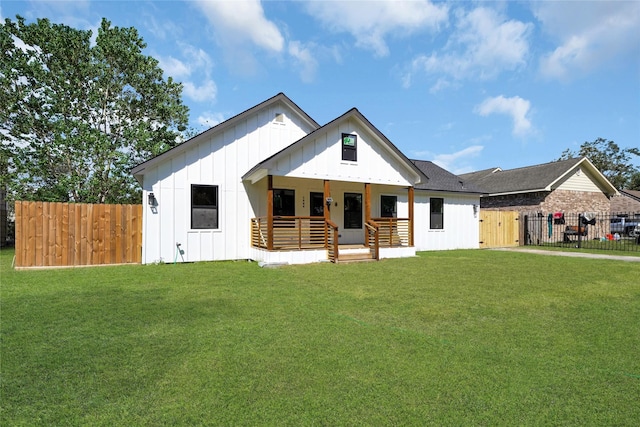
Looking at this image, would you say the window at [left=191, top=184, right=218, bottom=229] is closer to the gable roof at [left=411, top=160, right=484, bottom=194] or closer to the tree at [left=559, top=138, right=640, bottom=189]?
the gable roof at [left=411, top=160, right=484, bottom=194]

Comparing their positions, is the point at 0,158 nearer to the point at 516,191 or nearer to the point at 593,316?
the point at 593,316

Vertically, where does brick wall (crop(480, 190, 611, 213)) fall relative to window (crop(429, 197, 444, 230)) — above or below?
above

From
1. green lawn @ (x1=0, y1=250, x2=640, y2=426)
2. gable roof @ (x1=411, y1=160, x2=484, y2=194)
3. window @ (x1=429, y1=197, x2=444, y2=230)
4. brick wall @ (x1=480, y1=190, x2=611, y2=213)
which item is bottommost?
green lawn @ (x1=0, y1=250, x2=640, y2=426)

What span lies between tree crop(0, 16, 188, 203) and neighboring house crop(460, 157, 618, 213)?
2184 centimetres

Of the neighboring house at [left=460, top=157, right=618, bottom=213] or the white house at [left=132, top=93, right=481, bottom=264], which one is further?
the neighboring house at [left=460, top=157, right=618, bottom=213]

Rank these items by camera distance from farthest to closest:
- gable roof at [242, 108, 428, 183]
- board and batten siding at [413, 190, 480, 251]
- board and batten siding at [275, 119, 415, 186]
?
board and batten siding at [413, 190, 480, 251]
board and batten siding at [275, 119, 415, 186]
gable roof at [242, 108, 428, 183]

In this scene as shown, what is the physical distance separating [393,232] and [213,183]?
7405 millimetres

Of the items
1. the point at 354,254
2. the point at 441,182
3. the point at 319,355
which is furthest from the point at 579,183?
the point at 319,355

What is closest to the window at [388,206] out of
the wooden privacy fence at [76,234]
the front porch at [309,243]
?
the front porch at [309,243]

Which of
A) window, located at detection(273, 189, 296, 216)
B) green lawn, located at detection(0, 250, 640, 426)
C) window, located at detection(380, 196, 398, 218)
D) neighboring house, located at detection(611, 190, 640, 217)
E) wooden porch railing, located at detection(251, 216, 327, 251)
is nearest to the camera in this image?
green lawn, located at detection(0, 250, 640, 426)

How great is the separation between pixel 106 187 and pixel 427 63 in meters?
18.3

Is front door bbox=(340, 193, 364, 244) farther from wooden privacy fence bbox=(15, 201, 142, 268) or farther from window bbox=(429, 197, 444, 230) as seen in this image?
wooden privacy fence bbox=(15, 201, 142, 268)

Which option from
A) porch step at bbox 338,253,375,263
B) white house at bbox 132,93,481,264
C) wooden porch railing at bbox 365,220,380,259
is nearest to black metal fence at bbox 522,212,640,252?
white house at bbox 132,93,481,264

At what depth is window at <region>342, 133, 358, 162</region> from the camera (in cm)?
1215
